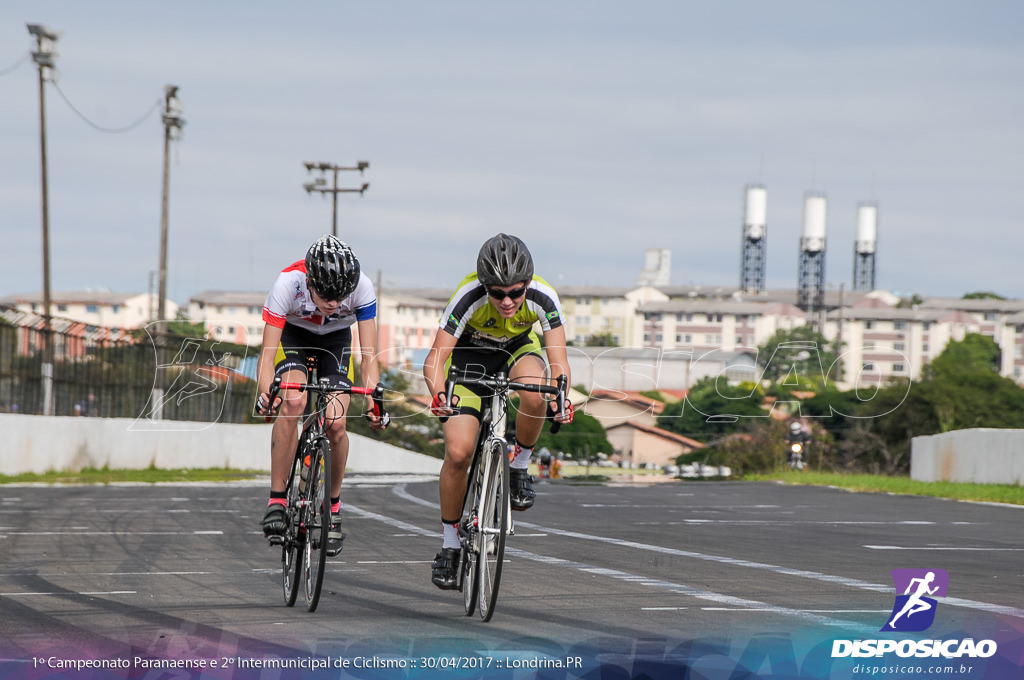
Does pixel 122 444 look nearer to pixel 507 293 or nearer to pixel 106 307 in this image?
pixel 507 293

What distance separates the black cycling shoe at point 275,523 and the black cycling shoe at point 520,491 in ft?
4.30

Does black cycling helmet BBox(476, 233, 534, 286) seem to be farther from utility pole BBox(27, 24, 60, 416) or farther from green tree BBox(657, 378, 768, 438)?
green tree BBox(657, 378, 768, 438)

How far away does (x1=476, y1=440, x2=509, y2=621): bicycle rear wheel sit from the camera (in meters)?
6.86

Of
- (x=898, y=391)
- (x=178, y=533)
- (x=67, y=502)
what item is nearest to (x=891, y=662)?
(x=178, y=533)

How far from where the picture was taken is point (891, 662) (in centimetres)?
563

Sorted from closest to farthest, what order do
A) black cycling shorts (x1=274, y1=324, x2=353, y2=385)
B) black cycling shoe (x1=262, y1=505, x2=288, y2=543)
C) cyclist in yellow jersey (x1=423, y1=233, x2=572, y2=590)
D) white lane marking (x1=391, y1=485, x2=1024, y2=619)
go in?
1. cyclist in yellow jersey (x1=423, y1=233, x2=572, y2=590)
2. white lane marking (x1=391, y1=485, x2=1024, y2=619)
3. black cycling shoe (x1=262, y1=505, x2=288, y2=543)
4. black cycling shorts (x1=274, y1=324, x2=353, y2=385)

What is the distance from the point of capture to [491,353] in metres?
7.87

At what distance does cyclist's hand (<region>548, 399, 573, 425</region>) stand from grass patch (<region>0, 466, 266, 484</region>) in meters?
17.6

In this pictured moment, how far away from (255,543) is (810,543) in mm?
4907

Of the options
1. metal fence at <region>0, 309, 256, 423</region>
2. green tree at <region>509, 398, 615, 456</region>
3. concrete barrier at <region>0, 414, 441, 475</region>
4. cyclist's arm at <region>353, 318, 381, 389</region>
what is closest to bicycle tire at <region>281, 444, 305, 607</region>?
cyclist's arm at <region>353, 318, 381, 389</region>

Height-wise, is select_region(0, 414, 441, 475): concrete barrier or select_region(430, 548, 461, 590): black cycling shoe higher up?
select_region(430, 548, 461, 590): black cycling shoe

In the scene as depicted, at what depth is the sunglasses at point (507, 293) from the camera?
7.19 metres

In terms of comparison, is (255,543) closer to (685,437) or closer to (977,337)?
(685,437)

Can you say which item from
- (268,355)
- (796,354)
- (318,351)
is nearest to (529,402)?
(318,351)
